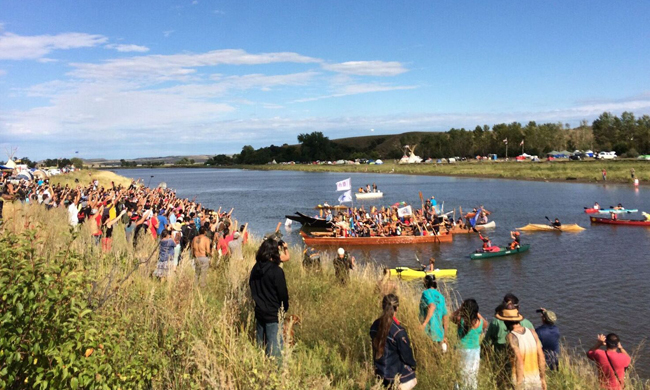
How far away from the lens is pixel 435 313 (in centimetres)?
731

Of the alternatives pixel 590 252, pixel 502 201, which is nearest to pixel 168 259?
pixel 590 252

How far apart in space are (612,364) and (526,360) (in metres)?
2.51

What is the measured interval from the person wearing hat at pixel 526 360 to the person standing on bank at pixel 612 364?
2114mm

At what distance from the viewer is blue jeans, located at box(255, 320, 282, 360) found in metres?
6.25

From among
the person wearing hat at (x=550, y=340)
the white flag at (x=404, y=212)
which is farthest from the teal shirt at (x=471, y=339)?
the white flag at (x=404, y=212)

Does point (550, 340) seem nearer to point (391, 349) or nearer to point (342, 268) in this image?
point (391, 349)

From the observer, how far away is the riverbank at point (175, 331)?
421cm

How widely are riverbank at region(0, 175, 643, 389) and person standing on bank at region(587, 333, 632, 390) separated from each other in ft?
1.01

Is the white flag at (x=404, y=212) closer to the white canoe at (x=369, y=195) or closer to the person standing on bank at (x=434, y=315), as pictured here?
the person standing on bank at (x=434, y=315)

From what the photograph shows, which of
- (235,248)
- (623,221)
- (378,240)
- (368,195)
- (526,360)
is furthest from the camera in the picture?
(368,195)

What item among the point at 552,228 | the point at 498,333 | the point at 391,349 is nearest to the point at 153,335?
the point at 391,349

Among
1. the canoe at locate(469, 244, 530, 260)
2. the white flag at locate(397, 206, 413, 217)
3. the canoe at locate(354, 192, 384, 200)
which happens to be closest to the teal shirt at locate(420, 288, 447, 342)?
the canoe at locate(469, 244, 530, 260)

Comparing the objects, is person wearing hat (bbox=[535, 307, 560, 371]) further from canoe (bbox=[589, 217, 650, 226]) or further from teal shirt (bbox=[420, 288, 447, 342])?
canoe (bbox=[589, 217, 650, 226])

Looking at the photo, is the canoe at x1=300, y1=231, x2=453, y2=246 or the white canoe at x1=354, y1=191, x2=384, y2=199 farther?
the white canoe at x1=354, y1=191, x2=384, y2=199
